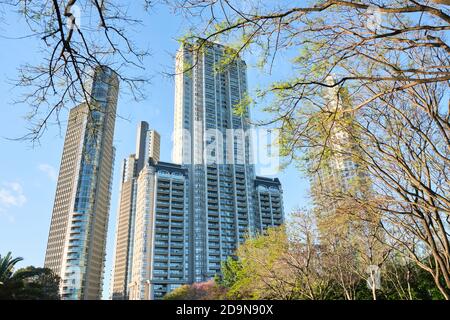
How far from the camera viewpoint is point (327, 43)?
4.12 meters

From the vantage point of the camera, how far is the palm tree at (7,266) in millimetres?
21703

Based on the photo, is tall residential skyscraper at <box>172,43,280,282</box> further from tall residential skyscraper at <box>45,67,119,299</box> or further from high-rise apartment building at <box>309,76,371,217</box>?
high-rise apartment building at <box>309,76,371,217</box>

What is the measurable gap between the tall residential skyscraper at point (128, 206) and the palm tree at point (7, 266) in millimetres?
91510

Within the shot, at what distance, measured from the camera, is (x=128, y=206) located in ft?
398

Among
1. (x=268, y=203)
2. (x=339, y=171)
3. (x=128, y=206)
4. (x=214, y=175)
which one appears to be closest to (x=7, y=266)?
(x=339, y=171)

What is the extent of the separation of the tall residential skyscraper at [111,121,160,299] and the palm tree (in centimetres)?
9151

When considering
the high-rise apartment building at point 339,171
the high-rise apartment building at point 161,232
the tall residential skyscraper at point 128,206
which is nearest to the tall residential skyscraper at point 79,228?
the high-rise apartment building at point 161,232

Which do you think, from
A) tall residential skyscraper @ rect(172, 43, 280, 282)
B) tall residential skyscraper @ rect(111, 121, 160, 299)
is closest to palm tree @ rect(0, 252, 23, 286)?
tall residential skyscraper @ rect(172, 43, 280, 282)

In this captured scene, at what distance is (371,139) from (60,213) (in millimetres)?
93562

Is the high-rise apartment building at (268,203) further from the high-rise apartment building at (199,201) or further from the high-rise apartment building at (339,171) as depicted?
the high-rise apartment building at (339,171)

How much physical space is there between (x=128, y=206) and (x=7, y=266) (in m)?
102

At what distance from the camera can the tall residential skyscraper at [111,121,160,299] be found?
117000 millimetres
